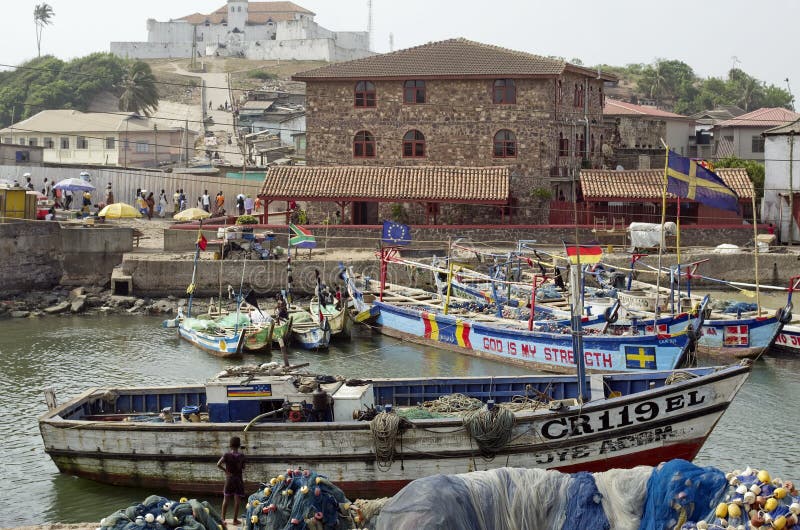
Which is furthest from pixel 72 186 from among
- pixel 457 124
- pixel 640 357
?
pixel 640 357

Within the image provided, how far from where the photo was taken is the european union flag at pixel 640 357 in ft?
87.8

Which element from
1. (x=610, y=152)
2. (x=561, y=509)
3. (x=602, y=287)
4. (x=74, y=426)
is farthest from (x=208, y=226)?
(x=561, y=509)

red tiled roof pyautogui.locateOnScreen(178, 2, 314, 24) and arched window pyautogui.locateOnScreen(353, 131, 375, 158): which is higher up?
red tiled roof pyautogui.locateOnScreen(178, 2, 314, 24)

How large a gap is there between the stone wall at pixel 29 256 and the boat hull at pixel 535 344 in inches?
574

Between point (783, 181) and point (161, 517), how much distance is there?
41391 millimetres

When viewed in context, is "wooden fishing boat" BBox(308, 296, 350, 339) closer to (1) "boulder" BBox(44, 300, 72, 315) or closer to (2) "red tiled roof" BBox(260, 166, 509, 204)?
(1) "boulder" BBox(44, 300, 72, 315)

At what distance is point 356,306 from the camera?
35438mm

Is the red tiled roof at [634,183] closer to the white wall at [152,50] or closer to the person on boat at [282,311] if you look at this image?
the person on boat at [282,311]

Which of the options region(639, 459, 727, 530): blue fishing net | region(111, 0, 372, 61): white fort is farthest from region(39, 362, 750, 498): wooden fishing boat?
region(111, 0, 372, 61): white fort

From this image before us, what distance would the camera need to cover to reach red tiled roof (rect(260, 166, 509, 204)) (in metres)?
46.7

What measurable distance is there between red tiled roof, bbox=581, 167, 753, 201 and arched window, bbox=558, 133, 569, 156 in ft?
6.82

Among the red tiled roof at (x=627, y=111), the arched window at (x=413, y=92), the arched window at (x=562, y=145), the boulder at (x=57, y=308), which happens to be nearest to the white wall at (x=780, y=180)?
the arched window at (x=562, y=145)

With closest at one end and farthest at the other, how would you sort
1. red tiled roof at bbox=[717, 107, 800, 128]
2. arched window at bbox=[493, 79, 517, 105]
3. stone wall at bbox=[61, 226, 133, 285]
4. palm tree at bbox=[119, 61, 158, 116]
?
1. stone wall at bbox=[61, 226, 133, 285]
2. arched window at bbox=[493, 79, 517, 105]
3. red tiled roof at bbox=[717, 107, 800, 128]
4. palm tree at bbox=[119, 61, 158, 116]

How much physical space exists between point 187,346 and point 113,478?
13.0m
